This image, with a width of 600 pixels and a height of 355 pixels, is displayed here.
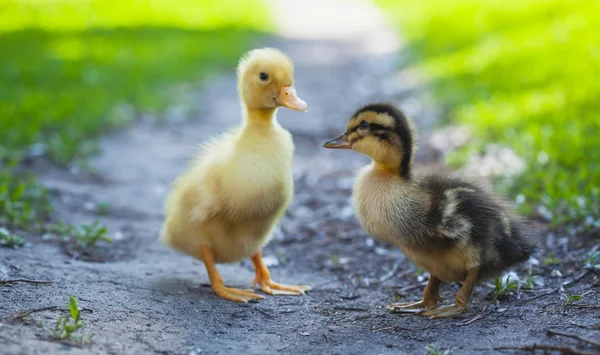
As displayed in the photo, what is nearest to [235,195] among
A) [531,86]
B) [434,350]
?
[434,350]

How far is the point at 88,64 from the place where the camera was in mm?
11906

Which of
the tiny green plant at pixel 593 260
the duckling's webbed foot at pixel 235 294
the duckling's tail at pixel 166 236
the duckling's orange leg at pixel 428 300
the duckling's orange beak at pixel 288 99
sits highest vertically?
the duckling's orange beak at pixel 288 99

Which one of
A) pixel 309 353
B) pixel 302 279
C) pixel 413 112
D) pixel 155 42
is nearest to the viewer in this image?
pixel 309 353

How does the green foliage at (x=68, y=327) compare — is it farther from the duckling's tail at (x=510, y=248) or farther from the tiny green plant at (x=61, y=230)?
the duckling's tail at (x=510, y=248)

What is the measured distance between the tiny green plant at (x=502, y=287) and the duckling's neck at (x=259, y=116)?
1782 millimetres

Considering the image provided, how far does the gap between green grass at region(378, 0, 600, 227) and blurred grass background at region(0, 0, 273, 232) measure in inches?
155

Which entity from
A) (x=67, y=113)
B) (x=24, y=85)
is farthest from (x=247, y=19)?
(x=67, y=113)

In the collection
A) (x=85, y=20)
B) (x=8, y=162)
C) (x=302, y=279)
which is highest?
(x=85, y=20)

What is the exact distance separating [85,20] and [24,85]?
21.8 feet

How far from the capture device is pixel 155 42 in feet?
47.3

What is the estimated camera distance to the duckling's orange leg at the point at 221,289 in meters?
4.61

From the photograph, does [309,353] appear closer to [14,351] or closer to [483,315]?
[483,315]

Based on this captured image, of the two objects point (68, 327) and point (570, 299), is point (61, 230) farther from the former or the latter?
point (570, 299)

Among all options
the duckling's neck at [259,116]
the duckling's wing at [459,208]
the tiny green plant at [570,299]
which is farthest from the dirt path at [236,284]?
the duckling's neck at [259,116]
